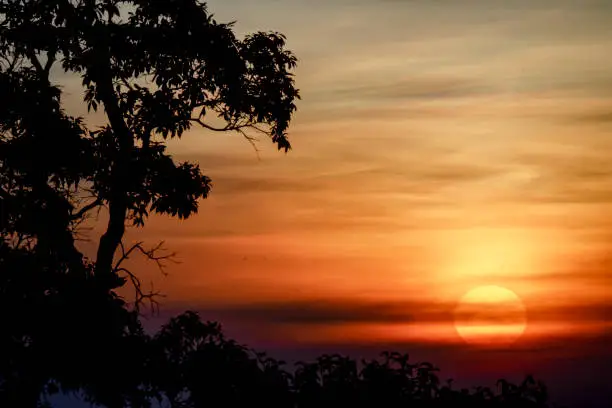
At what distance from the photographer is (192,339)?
25094 millimetres

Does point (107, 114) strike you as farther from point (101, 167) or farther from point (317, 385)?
point (317, 385)

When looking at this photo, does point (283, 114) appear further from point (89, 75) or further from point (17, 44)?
point (17, 44)

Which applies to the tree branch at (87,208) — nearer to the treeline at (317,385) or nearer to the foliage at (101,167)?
the foliage at (101,167)

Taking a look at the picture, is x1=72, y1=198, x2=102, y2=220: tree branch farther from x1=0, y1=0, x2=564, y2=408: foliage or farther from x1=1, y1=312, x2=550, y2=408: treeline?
x1=1, y1=312, x2=550, y2=408: treeline

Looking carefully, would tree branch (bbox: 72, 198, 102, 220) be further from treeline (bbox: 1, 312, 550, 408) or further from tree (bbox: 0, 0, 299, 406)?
treeline (bbox: 1, 312, 550, 408)

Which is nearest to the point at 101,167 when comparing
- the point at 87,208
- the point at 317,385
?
the point at 87,208

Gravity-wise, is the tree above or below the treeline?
above

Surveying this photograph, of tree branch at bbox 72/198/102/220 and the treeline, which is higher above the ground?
tree branch at bbox 72/198/102/220

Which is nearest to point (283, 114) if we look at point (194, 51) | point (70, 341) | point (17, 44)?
point (194, 51)

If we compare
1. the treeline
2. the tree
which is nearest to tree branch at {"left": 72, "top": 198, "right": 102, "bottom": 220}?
the tree

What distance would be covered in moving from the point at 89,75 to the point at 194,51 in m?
3.21

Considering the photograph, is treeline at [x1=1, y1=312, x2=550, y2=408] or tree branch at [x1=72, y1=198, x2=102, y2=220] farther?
tree branch at [x1=72, y1=198, x2=102, y2=220]

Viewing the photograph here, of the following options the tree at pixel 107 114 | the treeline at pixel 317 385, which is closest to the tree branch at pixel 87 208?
the tree at pixel 107 114

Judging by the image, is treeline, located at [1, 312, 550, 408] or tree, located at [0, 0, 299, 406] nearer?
treeline, located at [1, 312, 550, 408]
